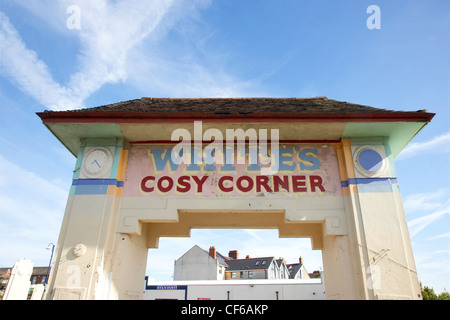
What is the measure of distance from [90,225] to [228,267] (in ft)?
130

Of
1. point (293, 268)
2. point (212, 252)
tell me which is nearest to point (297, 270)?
point (293, 268)

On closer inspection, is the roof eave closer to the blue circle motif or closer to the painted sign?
the blue circle motif

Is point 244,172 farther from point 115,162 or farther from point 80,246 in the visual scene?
point 80,246

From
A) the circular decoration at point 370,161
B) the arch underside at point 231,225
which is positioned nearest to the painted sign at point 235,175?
the circular decoration at point 370,161

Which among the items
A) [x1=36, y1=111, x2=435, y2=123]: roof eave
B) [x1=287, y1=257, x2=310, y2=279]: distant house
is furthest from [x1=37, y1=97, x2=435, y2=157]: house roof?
[x1=287, y1=257, x2=310, y2=279]: distant house

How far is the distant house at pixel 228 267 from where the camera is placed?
124 feet

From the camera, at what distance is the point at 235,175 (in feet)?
23.9

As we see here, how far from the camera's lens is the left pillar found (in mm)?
6145

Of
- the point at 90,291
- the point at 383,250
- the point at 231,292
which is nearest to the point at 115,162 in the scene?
the point at 90,291

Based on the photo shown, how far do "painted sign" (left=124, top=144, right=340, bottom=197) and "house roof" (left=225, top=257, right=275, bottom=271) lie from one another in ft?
117

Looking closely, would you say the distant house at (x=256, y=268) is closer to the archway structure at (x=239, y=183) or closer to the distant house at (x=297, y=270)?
the distant house at (x=297, y=270)

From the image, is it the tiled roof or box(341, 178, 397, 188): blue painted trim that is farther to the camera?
the tiled roof

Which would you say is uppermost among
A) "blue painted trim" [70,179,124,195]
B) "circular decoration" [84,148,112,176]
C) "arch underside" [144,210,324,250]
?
"circular decoration" [84,148,112,176]

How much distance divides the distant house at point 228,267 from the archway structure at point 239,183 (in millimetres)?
31380
